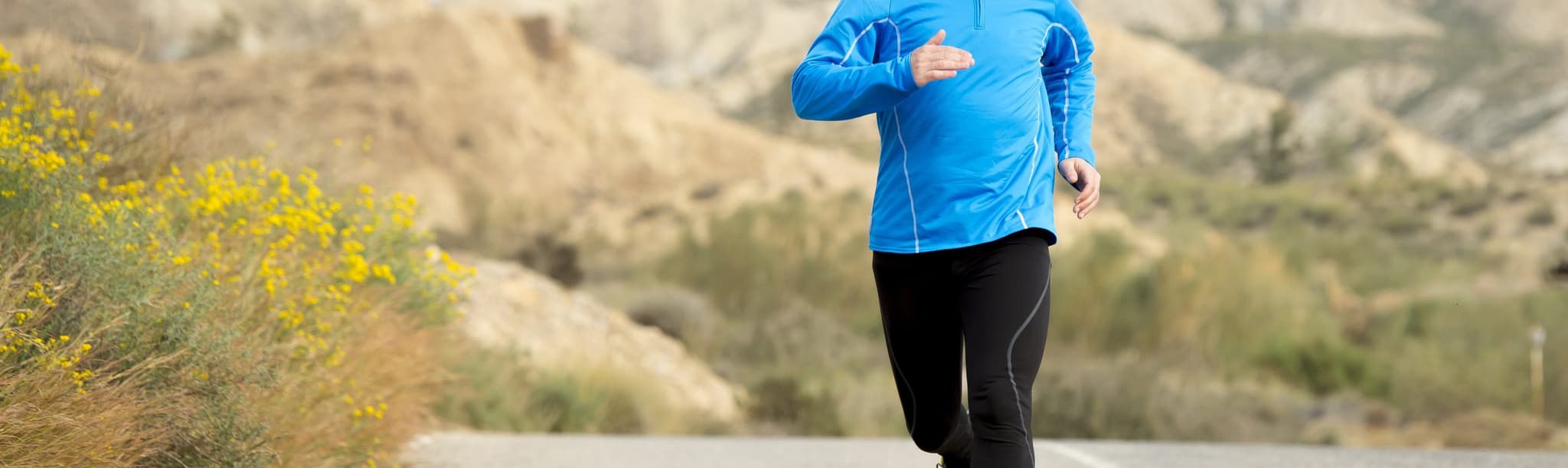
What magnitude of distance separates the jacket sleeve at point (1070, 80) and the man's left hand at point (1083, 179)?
7cm

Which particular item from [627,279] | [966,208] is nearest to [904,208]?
[966,208]

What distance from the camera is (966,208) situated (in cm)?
442

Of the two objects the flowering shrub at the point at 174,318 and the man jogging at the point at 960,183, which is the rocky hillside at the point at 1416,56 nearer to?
the flowering shrub at the point at 174,318

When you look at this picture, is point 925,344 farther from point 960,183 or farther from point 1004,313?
point 960,183

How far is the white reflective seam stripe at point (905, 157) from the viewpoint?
14.8ft

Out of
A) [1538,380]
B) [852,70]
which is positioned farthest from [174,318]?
[1538,380]

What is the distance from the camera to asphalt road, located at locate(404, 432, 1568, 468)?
26.8 feet

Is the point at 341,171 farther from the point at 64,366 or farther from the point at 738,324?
the point at 738,324

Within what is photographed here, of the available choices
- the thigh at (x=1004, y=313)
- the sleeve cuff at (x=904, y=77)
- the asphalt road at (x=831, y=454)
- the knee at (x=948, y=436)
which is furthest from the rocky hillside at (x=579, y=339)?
the sleeve cuff at (x=904, y=77)

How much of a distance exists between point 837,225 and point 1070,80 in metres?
23.5

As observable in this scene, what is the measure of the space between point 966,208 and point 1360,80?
11717cm

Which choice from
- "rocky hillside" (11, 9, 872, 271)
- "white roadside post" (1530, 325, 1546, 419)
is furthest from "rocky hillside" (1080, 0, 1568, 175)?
"white roadside post" (1530, 325, 1546, 419)

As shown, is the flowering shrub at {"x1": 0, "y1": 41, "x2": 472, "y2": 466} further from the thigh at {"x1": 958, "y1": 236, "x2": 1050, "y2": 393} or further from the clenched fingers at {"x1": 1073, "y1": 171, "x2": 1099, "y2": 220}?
the clenched fingers at {"x1": 1073, "y1": 171, "x2": 1099, "y2": 220}

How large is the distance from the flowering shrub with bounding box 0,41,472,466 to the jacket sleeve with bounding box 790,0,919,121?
200 cm
